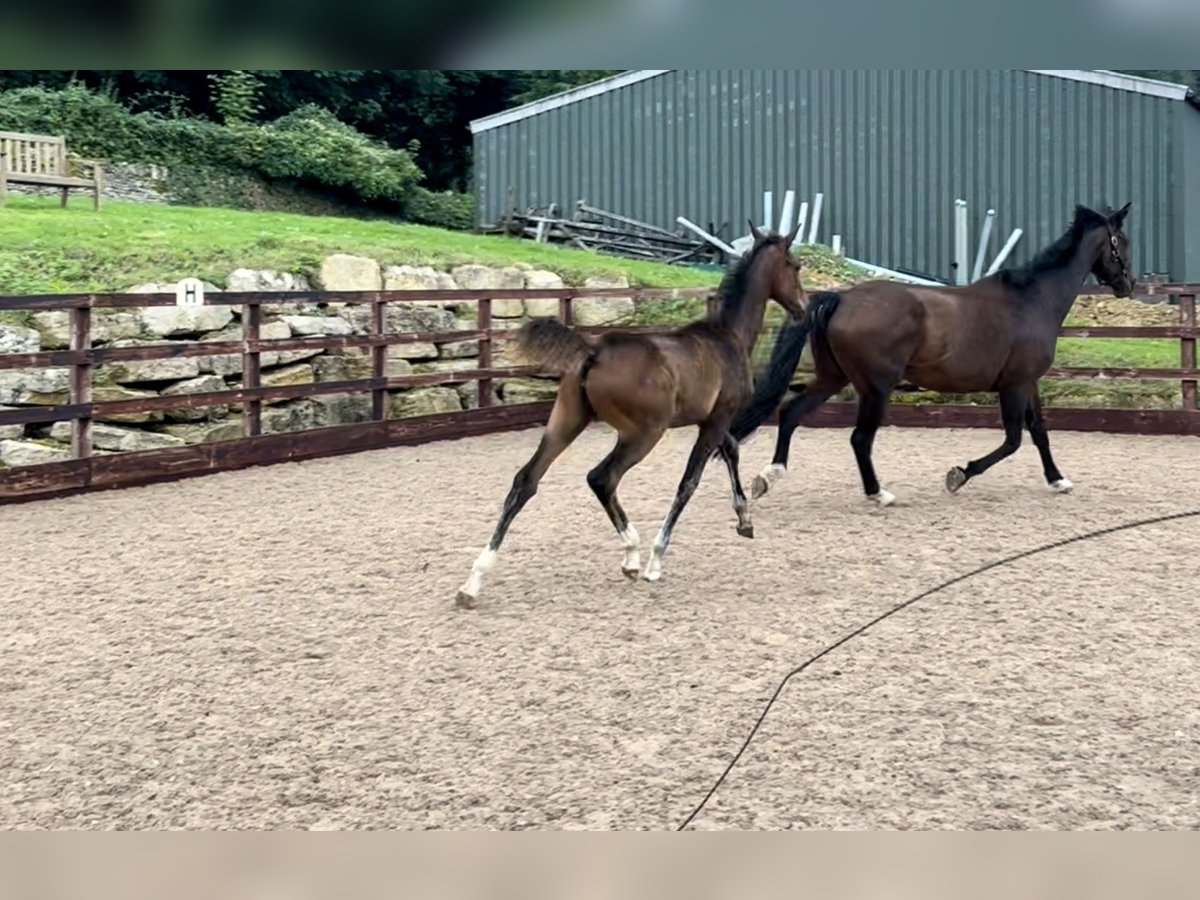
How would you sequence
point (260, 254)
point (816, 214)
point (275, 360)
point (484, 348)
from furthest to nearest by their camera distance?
point (816, 214)
point (484, 348)
point (260, 254)
point (275, 360)

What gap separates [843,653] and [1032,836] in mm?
2473

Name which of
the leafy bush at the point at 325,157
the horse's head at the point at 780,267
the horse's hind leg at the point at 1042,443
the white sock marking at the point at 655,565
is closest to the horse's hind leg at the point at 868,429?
the horse's hind leg at the point at 1042,443

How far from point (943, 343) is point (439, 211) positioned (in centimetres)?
2099

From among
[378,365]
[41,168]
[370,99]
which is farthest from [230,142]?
[378,365]

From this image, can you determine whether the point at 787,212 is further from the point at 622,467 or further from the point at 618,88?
the point at 622,467

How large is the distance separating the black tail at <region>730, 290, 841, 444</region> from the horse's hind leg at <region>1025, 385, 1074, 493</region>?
1.60m

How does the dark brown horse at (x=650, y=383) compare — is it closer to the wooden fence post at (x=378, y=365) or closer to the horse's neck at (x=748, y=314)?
the horse's neck at (x=748, y=314)

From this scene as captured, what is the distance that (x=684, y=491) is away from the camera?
228 inches

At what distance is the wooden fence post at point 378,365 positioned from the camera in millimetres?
10855

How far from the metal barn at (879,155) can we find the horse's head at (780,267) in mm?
13306

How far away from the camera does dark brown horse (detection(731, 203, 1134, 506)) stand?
781 centimetres

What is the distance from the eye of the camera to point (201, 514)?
25.5 ft

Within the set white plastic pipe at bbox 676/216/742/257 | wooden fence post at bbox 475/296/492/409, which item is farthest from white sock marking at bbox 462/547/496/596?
white plastic pipe at bbox 676/216/742/257

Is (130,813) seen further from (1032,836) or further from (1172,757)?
(1172,757)
